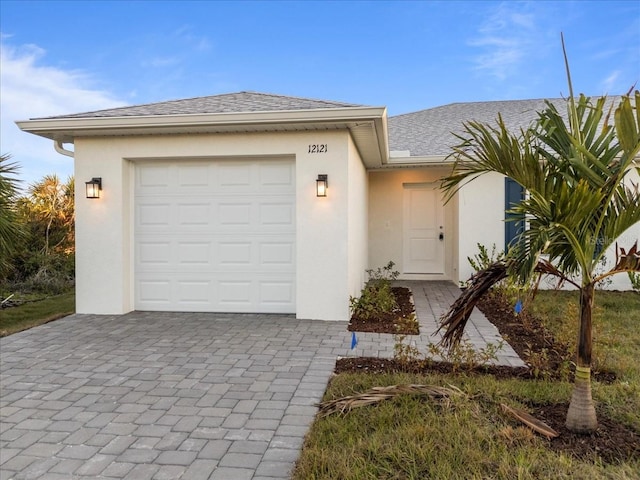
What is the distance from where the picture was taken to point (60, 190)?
11.0 m

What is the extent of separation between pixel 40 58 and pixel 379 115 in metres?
10.2

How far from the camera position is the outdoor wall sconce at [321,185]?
614cm

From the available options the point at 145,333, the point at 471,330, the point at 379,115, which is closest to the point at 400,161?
the point at 379,115

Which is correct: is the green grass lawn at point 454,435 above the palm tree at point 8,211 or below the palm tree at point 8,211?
below

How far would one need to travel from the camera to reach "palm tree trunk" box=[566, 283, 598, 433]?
2.68 m

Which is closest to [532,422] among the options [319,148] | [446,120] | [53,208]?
[319,148]

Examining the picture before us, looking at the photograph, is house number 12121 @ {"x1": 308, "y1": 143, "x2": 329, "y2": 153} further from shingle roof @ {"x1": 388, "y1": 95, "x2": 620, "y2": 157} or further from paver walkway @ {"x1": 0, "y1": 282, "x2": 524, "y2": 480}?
shingle roof @ {"x1": 388, "y1": 95, "x2": 620, "y2": 157}

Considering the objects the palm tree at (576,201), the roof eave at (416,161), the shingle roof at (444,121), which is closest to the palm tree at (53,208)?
the roof eave at (416,161)

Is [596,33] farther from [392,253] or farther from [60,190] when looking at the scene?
[60,190]

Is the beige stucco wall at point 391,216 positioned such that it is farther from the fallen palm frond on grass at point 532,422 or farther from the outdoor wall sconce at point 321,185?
the fallen palm frond on grass at point 532,422

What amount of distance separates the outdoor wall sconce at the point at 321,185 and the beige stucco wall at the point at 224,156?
101 millimetres

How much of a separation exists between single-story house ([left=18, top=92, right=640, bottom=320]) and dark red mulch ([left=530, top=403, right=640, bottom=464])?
3724 mm

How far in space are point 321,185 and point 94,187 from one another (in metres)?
3.54

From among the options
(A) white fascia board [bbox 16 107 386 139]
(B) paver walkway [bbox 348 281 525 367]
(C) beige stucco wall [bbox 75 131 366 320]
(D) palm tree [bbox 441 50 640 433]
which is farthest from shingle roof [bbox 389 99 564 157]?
(D) palm tree [bbox 441 50 640 433]
